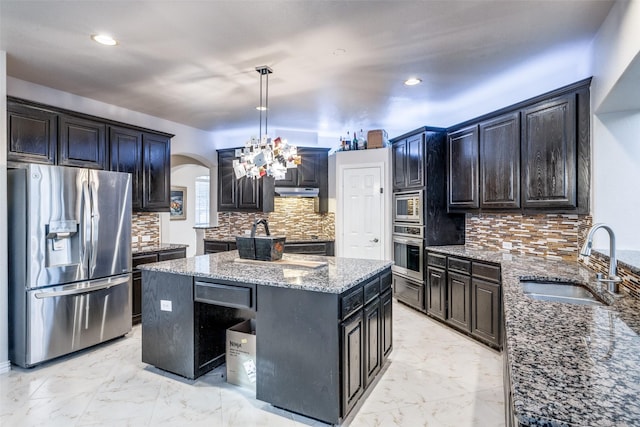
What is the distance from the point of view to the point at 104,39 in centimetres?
263

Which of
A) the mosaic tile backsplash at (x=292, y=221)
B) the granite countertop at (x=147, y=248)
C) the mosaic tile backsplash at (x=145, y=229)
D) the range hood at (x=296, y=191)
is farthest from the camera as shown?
the mosaic tile backsplash at (x=292, y=221)

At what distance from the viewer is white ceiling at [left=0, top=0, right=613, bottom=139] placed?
227cm

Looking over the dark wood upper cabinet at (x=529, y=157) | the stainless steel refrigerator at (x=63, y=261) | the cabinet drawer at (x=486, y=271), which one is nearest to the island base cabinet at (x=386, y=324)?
the cabinet drawer at (x=486, y=271)

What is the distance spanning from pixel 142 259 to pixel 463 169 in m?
3.95

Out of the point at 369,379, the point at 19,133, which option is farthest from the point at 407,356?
the point at 19,133

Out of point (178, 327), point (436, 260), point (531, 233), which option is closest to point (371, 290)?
point (178, 327)

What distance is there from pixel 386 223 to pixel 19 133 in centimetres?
426

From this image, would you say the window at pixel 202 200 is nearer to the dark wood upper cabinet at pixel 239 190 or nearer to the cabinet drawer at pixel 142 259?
the dark wood upper cabinet at pixel 239 190

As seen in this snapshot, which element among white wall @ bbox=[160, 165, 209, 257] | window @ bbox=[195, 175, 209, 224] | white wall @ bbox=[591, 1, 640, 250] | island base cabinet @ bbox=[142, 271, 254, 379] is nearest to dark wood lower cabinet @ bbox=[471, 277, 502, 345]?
white wall @ bbox=[591, 1, 640, 250]

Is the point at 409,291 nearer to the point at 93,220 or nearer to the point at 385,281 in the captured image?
the point at 385,281

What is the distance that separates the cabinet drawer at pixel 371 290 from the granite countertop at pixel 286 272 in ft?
0.24

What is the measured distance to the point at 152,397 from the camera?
2.50 meters

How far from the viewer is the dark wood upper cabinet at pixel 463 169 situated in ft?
12.7

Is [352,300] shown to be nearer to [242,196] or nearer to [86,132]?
[86,132]
